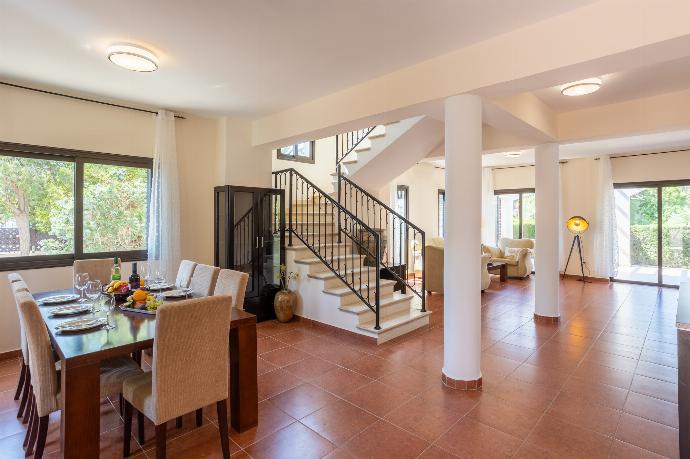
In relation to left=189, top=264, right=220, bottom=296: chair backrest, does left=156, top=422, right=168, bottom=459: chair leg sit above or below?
below

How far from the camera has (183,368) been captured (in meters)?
1.95

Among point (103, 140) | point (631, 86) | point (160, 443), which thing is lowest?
point (160, 443)

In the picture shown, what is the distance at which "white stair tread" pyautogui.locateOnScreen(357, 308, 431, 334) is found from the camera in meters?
4.12

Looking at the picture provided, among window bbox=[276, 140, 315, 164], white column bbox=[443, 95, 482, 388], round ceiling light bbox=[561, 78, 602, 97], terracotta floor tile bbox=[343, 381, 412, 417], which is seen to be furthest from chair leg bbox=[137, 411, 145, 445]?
window bbox=[276, 140, 315, 164]

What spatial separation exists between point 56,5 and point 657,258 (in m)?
10.2

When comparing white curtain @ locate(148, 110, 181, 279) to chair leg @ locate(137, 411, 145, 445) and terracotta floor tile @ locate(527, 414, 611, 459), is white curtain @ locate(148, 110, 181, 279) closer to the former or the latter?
chair leg @ locate(137, 411, 145, 445)

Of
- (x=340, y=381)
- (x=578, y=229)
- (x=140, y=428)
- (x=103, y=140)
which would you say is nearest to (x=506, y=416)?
(x=340, y=381)

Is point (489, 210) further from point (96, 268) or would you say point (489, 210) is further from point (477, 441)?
point (96, 268)

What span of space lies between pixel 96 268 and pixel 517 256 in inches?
319

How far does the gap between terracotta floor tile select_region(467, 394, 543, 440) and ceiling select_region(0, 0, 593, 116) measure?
2780mm

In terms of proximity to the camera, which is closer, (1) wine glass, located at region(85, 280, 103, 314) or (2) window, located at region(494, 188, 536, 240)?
(1) wine glass, located at region(85, 280, 103, 314)

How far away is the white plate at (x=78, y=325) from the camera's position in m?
2.08

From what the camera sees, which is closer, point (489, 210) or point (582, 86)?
point (582, 86)

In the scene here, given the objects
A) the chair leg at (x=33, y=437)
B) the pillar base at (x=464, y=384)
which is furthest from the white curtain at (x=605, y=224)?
the chair leg at (x=33, y=437)
